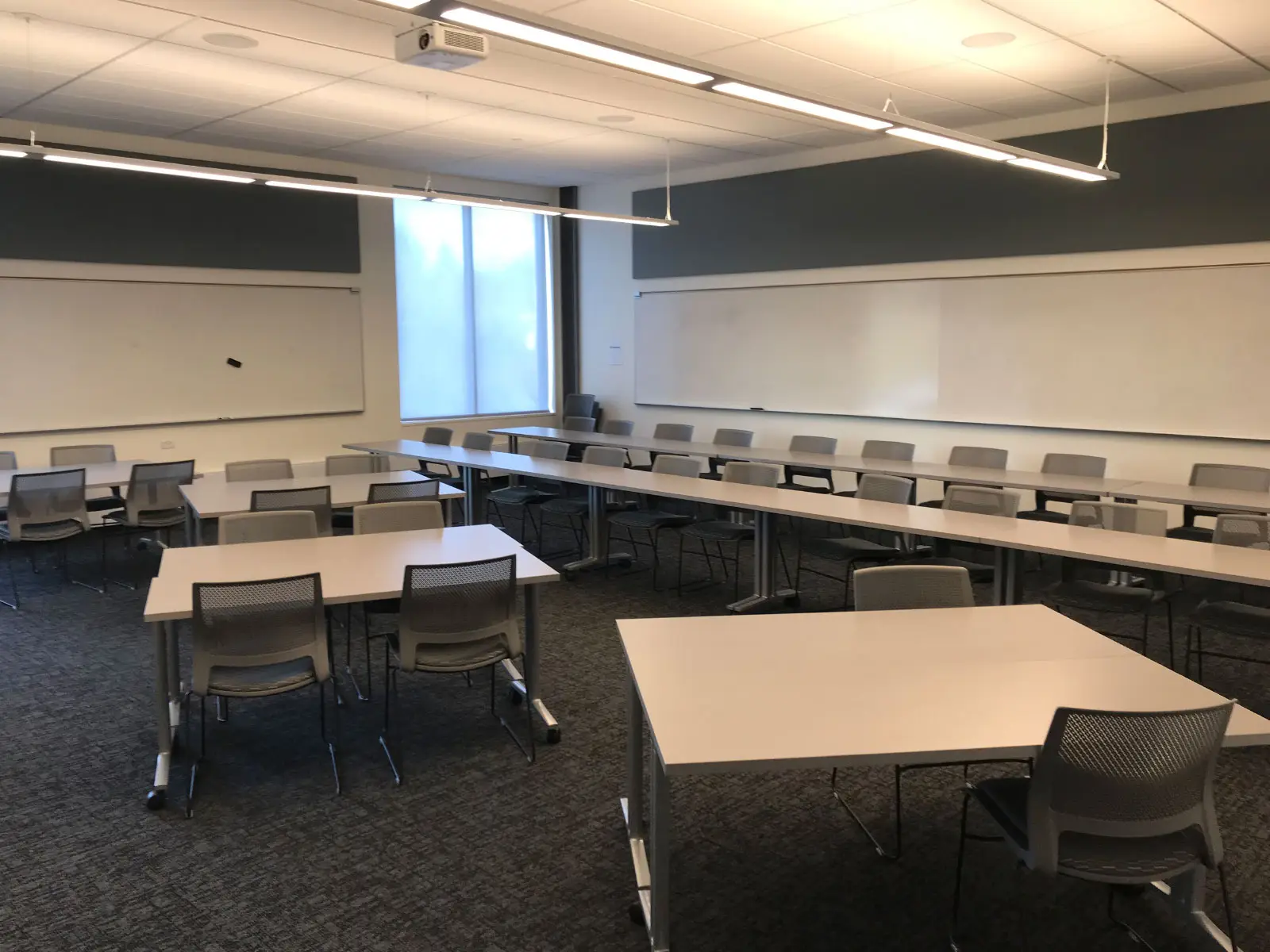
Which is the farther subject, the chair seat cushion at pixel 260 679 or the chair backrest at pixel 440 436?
the chair backrest at pixel 440 436

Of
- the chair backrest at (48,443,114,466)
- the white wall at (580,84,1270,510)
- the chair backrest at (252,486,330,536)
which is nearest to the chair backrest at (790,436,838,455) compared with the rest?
the white wall at (580,84,1270,510)

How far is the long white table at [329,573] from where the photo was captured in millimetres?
3674

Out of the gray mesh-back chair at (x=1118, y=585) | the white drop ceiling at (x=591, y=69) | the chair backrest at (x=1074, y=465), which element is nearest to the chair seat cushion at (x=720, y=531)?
the gray mesh-back chair at (x=1118, y=585)

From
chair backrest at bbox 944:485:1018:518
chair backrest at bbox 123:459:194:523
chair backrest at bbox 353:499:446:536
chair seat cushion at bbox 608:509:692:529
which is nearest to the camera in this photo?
chair backrest at bbox 353:499:446:536

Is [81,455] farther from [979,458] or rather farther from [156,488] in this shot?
[979,458]

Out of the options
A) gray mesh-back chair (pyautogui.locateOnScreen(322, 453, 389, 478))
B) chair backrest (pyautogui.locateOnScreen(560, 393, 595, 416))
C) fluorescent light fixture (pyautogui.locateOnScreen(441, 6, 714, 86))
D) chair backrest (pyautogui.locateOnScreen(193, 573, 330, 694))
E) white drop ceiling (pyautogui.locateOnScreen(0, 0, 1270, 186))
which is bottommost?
chair backrest (pyautogui.locateOnScreen(193, 573, 330, 694))

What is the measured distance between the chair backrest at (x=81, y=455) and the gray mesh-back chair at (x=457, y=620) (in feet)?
16.5

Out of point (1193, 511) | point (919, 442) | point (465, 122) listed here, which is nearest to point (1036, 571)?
point (1193, 511)

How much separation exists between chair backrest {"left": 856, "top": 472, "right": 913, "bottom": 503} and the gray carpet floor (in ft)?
6.54

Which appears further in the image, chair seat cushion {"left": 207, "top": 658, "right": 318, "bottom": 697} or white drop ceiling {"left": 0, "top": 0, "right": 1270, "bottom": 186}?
white drop ceiling {"left": 0, "top": 0, "right": 1270, "bottom": 186}

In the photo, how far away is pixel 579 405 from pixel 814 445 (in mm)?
3973

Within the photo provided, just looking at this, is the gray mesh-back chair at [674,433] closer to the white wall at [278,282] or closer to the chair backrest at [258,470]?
the white wall at [278,282]

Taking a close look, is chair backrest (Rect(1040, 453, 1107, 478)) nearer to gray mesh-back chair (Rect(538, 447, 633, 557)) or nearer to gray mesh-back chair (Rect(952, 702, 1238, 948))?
gray mesh-back chair (Rect(538, 447, 633, 557))

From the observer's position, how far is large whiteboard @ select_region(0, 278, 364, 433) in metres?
7.95
